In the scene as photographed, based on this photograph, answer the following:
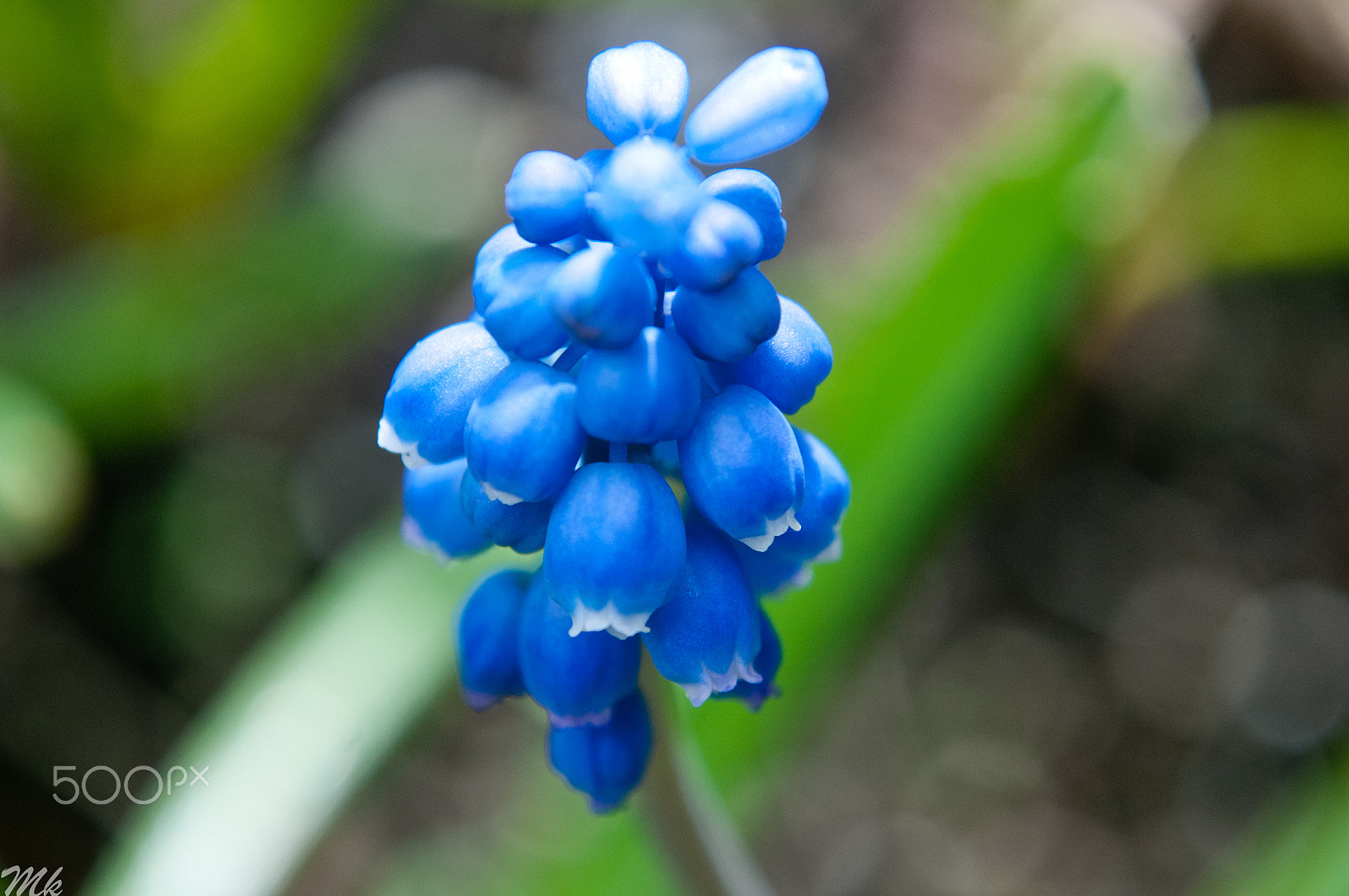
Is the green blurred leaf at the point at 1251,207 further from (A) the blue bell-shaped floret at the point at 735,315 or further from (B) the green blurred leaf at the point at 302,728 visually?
(A) the blue bell-shaped floret at the point at 735,315

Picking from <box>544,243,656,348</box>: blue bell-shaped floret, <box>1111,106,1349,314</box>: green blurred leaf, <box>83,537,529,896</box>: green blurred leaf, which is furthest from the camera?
<box>1111,106,1349,314</box>: green blurred leaf

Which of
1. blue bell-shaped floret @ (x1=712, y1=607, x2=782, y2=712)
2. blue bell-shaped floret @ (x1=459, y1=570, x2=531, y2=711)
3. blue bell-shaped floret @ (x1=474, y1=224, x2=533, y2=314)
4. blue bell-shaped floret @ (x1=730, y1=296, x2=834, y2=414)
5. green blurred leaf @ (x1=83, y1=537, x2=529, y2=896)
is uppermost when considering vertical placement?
blue bell-shaped floret @ (x1=474, y1=224, x2=533, y2=314)

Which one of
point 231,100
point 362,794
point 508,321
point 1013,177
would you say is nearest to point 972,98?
point 1013,177

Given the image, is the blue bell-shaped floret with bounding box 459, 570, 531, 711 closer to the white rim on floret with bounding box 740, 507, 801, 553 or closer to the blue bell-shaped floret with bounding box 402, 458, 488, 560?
the blue bell-shaped floret with bounding box 402, 458, 488, 560

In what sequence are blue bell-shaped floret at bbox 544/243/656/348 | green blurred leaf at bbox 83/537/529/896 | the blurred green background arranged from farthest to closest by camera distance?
the blurred green background → green blurred leaf at bbox 83/537/529/896 → blue bell-shaped floret at bbox 544/243/656/348

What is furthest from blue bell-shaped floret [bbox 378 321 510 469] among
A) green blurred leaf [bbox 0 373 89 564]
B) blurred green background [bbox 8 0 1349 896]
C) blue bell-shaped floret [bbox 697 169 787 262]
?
green blurred leaf [bbox 0 373 89 564]

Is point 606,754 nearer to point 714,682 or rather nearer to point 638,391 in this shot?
point 714,682

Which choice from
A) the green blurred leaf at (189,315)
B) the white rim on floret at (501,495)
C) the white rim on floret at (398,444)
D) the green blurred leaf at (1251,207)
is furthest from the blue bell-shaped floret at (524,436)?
the green blurred leaf at (1251,207)
